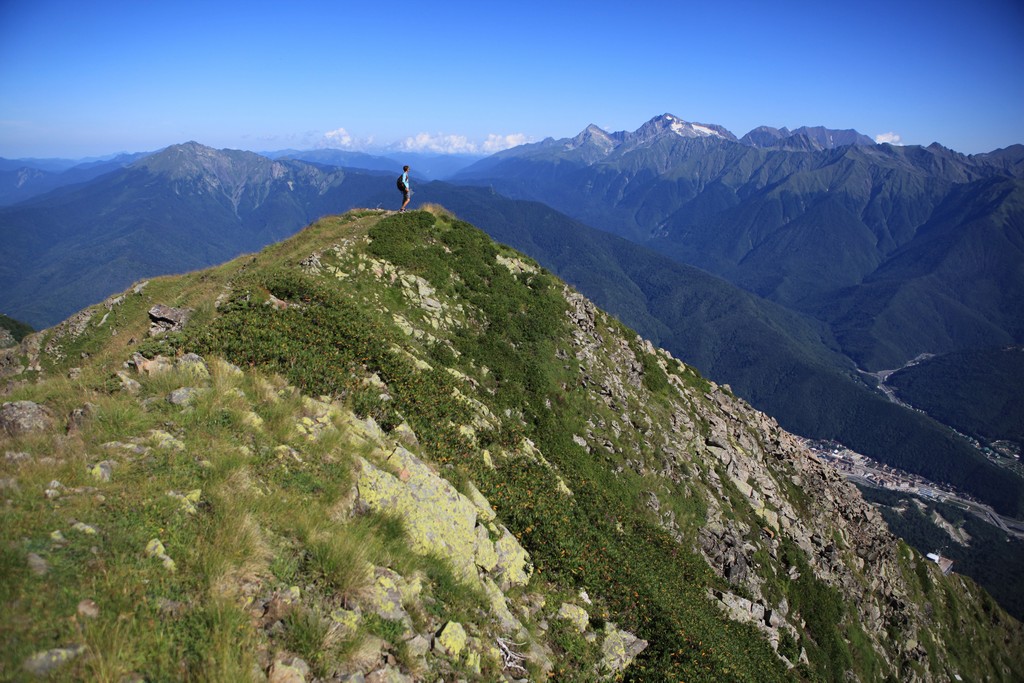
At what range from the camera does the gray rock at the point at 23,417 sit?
8.77 meters

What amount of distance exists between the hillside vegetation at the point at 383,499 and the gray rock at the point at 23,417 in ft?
0.15

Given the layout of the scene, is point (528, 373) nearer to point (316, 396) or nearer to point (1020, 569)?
point (316, 396)

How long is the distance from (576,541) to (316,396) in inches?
341

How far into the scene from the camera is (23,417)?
905 cm

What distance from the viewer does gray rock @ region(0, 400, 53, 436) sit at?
877cm

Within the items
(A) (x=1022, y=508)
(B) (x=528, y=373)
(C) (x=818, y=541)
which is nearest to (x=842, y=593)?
(C) (x=818, y=541)

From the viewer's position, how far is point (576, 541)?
14219 millimetres

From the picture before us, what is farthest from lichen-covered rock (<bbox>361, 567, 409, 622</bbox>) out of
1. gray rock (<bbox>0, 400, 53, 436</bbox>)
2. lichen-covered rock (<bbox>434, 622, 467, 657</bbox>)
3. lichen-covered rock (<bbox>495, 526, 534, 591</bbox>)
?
gray rock (<bbox>0, 400, 53, 436</bbox>)

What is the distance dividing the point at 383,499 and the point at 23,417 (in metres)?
6.99

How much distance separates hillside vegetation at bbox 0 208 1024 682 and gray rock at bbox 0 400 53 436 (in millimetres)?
46

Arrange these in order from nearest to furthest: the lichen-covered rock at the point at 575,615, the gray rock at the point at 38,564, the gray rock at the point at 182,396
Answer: the gray rock at the point at 38,564, the gray rock at the point at 182,396, the lichen-covered rock at the point at 575,615

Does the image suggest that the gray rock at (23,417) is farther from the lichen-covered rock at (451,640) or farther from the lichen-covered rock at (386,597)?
the lichen-covered rock at (451,640)

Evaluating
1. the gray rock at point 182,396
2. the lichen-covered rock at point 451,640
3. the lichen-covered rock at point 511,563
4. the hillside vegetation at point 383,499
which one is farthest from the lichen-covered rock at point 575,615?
the gray rock at point 182,396

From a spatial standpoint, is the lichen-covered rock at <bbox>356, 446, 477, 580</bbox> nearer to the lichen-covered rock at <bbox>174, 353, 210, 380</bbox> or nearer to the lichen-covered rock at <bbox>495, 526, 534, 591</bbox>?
the lichen-covered rock at <bbox>495, 526, 534, 591</bbox>
